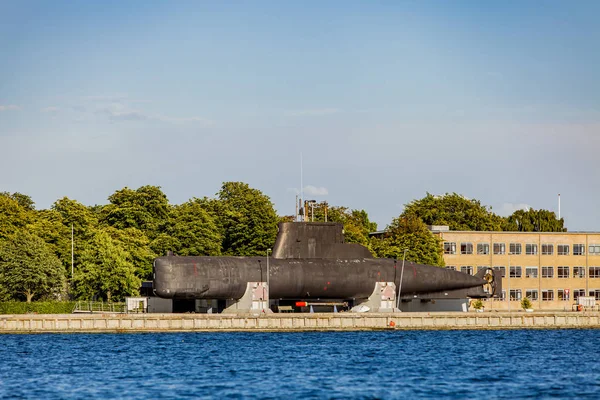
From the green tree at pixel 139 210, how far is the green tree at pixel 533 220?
59800mm

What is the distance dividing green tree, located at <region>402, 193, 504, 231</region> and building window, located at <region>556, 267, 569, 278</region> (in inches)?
1160

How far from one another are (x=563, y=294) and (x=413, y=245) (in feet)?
61.8

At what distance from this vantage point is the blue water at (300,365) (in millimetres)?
52188

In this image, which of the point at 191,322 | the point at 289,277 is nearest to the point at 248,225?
the point at 289,277

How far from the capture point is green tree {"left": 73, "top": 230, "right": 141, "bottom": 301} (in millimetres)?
103375

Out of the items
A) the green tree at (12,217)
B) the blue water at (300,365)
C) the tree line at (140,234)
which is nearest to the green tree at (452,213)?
the tree line at (140,234)

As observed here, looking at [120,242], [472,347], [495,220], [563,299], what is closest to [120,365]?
[472,347]

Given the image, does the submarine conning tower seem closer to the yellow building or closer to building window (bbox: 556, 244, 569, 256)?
the yellow building

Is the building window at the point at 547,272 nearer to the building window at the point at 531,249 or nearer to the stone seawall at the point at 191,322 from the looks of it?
the building window at the point at 531,249

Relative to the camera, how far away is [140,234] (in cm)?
12394

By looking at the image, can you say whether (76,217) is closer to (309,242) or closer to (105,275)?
(105,275)

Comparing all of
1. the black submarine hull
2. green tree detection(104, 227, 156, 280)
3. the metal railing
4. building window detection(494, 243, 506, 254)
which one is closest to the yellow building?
building window detection(494, 243, 506, 254)

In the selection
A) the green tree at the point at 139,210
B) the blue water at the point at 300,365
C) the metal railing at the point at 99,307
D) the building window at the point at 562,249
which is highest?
the green tree at the point at 139,210

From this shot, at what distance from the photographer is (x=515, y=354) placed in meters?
68.9
